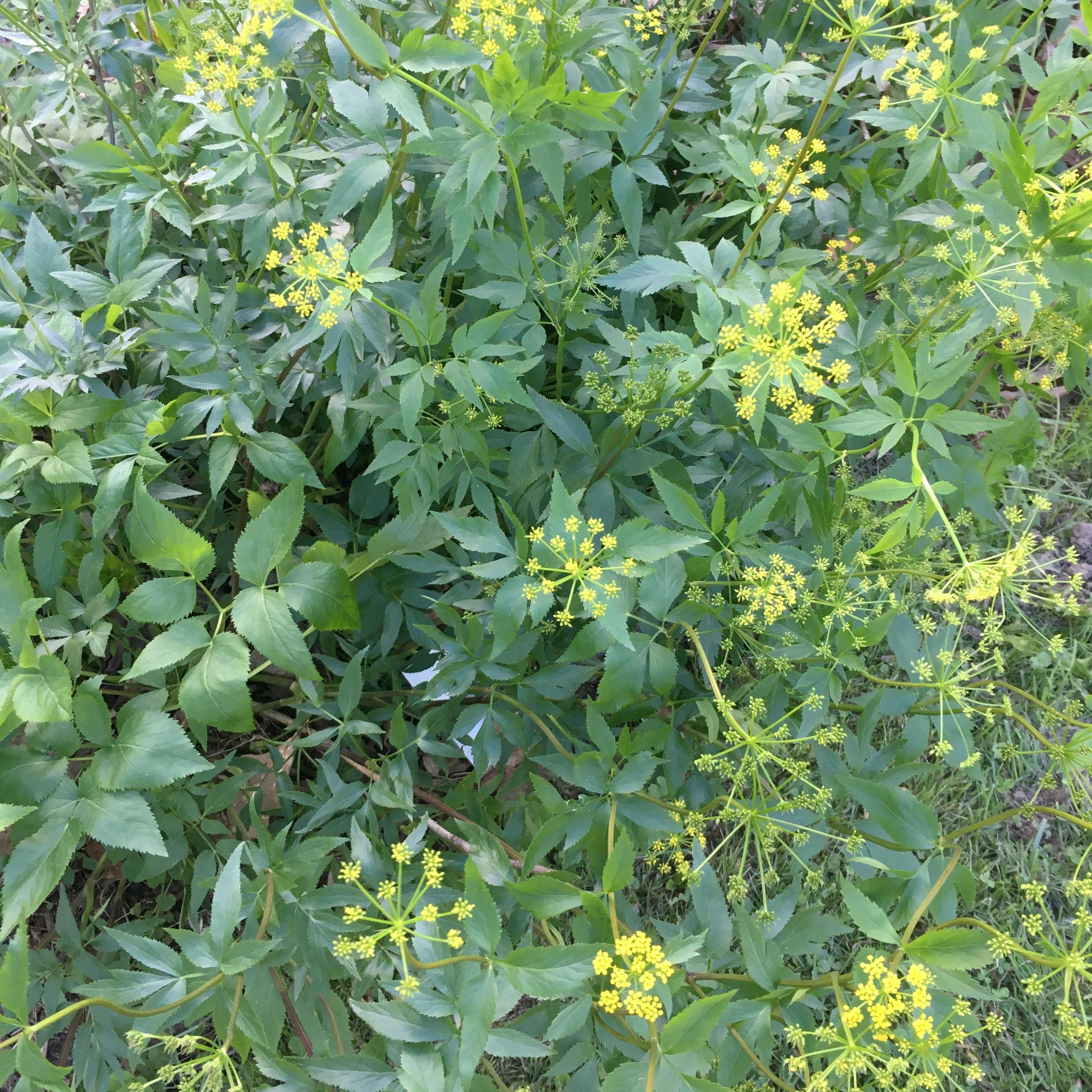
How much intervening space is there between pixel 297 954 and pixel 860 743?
1564mm

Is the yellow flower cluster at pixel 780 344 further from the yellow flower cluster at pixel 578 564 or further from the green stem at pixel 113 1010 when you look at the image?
the green stem at pixel 113 1010

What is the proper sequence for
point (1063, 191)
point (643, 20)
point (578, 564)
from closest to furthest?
point (578, 564), point (1063, 191), point (643, 20)

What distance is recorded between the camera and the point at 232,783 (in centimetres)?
221

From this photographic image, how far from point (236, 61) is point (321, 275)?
2.92 ft

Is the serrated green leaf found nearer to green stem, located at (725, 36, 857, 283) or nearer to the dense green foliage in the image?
the dense green foliage

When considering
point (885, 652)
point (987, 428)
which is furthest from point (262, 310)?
point (885, 652)

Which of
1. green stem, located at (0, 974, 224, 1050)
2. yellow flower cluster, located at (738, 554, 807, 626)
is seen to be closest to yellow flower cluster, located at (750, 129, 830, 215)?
yellow flower cluster, located at (738, 554, 807, 626)

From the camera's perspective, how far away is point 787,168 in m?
2.18


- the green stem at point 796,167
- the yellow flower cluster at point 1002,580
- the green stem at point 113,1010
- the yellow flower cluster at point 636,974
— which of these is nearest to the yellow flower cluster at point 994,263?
the green stem at point 796,167

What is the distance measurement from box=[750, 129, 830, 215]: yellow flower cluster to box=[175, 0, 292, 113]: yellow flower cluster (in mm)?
1217

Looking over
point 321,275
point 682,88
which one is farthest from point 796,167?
point 321,275

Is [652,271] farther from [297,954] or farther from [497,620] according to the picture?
[297,954]

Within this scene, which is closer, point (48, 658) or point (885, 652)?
point (48, 658)

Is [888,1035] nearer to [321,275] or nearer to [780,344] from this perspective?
[780,344]
